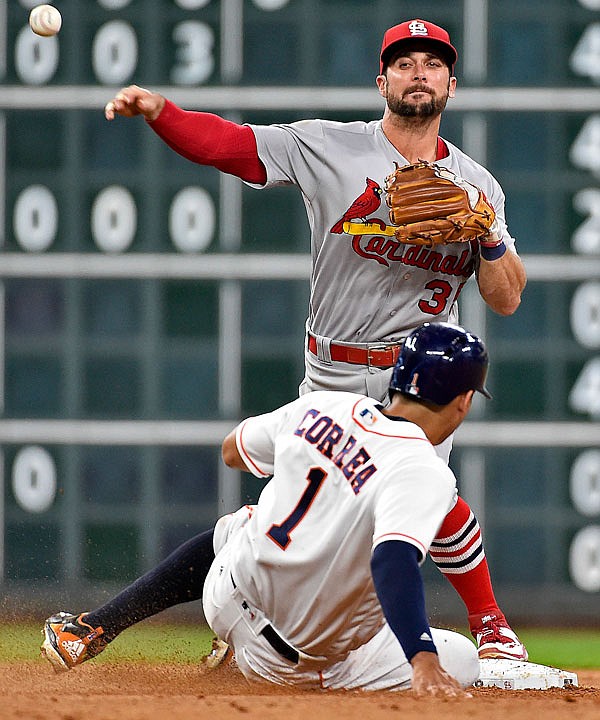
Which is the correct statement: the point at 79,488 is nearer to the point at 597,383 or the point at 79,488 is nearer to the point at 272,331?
the point at 272,331

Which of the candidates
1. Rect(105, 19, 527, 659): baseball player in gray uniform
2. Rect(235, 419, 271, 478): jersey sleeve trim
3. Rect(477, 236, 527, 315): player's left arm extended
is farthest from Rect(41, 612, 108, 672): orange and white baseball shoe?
Rect(477, 236, 527, 315): player's left arm extended

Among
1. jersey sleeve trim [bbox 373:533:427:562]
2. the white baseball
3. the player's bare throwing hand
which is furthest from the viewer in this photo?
the white baseball

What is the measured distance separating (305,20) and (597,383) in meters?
1.98

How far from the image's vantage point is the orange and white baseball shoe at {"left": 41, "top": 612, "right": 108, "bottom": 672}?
111 inches

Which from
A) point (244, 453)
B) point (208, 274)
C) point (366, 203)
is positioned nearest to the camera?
point (244, 453)

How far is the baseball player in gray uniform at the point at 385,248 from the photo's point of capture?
300 centimetres

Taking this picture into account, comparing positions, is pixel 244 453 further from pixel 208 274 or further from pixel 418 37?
pixel 208 274

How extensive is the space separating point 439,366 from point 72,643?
3.73 feet

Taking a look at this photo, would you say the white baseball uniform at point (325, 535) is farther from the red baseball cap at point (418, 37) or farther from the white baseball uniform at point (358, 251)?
the red baseball cap at point (418, 37)

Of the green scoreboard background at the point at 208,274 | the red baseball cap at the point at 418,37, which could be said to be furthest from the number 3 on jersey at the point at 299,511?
the green scoreboard background at the point at 208,274

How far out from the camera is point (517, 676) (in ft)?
9.67

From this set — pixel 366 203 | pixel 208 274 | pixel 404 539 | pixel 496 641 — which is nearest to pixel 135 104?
pixel 366 203

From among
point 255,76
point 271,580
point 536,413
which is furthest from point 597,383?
point 271,580

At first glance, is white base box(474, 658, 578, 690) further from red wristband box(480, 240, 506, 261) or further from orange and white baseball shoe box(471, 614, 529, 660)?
red wristband box(480, 240, 506, 261)
